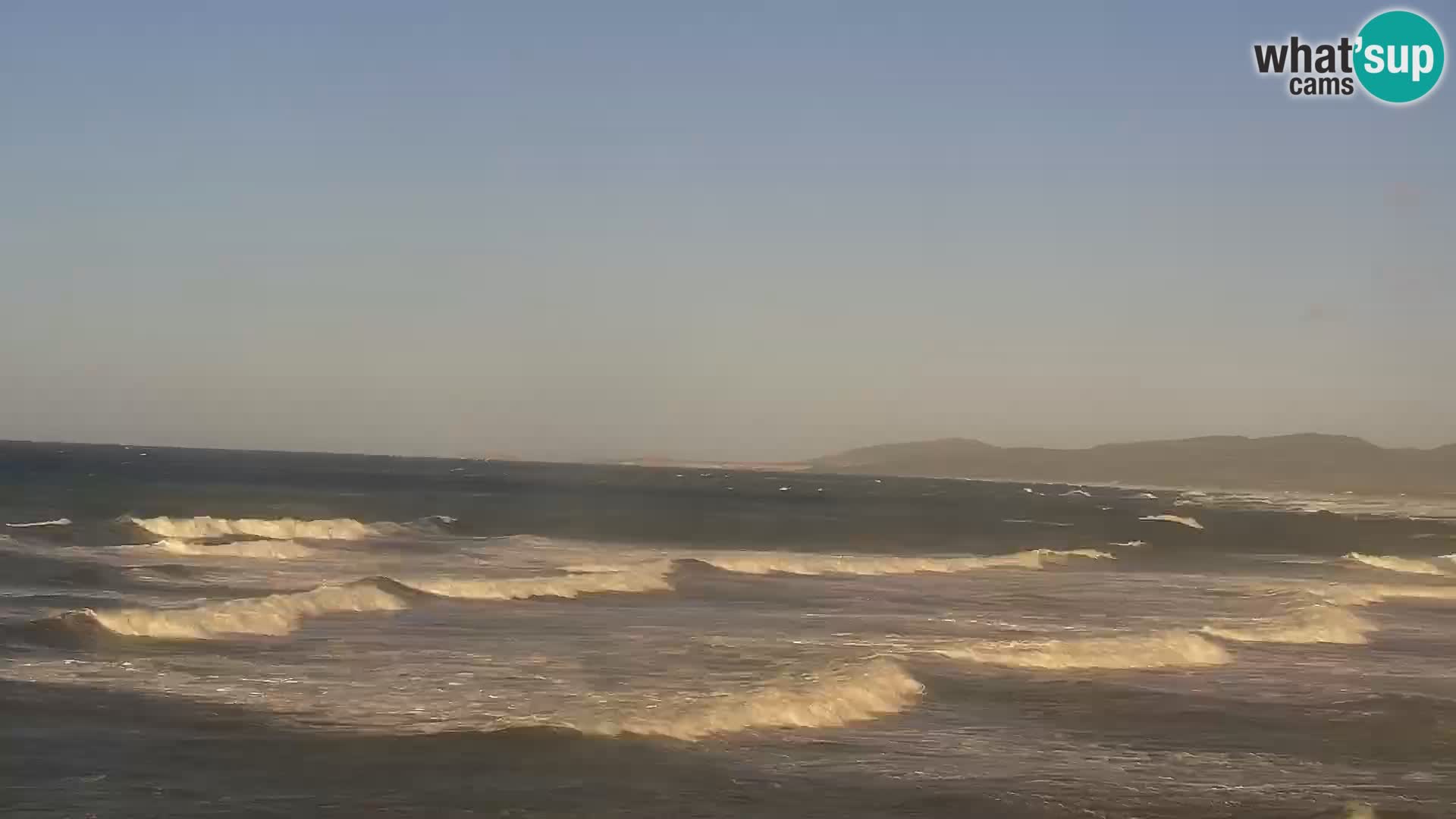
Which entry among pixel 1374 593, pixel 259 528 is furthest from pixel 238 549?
pixel 1374 593

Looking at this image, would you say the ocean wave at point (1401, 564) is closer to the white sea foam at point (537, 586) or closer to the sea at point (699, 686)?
the sea at point (699, 686)

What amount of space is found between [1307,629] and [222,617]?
19570mm

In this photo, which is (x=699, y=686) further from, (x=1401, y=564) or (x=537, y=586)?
(x=1401, y=564)

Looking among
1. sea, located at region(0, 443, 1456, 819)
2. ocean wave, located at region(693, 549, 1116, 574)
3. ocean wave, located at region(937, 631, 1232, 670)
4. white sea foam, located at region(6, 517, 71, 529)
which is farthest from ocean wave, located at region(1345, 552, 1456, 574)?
white sea foam, located at region(6, 517, 71, 529)

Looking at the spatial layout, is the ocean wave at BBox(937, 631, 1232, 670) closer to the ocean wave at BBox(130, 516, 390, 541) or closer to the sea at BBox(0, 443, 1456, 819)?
the sea at BBox(0, 443, 1456, 819)

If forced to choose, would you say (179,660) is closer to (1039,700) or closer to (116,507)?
(1039,700)

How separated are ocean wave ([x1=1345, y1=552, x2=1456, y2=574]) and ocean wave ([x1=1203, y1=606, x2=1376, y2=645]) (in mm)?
22278

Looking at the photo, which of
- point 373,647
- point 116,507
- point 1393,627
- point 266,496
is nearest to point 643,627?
point 373,647

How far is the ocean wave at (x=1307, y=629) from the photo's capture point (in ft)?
90.0

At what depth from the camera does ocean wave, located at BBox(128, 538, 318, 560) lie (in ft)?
137

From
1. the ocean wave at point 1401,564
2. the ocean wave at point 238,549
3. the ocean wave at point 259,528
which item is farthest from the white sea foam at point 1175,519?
the ocean wave at point 238,549

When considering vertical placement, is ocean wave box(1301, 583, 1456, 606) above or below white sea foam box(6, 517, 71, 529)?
below

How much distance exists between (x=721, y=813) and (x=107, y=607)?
16786 mm

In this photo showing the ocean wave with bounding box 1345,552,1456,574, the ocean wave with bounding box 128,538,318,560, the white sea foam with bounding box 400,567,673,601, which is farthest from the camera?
the ocean wave with bounding box 1345,552,1456,574
